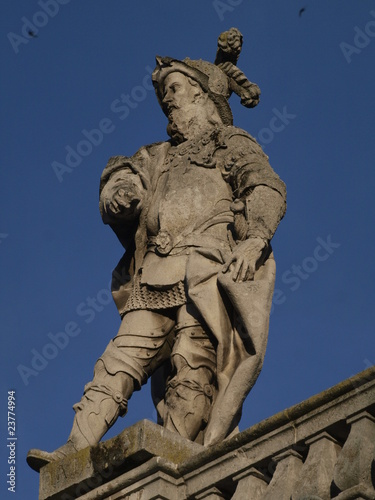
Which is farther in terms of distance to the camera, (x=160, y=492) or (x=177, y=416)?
(x=177, y=416)

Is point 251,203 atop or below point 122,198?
below

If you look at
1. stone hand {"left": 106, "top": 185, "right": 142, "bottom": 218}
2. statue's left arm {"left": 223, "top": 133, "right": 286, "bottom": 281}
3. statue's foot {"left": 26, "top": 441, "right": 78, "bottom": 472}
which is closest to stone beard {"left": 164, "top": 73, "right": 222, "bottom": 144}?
statue's left arm {"left": 223, "top": 133, "right": 286, "bottom": 281}

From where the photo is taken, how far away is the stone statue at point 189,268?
34.8 ft

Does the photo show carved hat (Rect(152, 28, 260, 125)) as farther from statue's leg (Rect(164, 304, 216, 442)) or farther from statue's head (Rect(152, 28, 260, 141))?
statue's leg (Rect(164, 304, 216, 442))

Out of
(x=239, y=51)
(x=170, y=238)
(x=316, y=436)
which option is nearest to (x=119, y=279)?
(x=170, y=238)

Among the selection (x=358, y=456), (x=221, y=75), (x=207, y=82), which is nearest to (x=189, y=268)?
(x=207, y=82)

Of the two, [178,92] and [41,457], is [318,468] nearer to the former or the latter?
[41,457]

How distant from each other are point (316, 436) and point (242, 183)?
3505mm

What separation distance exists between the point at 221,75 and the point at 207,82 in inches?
9.3

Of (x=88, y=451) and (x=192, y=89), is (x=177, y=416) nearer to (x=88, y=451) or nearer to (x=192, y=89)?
(x=88, y=451)

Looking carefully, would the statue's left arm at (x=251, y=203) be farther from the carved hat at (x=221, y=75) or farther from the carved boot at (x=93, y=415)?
the carved boot at (x=93, y=415)

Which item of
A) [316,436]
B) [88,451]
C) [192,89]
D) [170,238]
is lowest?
[316,436]

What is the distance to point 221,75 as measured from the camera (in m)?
12.7

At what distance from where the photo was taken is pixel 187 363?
10781mm
